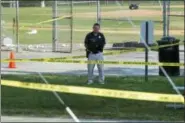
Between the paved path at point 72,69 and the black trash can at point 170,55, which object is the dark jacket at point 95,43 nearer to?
the black trash can at point 170,55

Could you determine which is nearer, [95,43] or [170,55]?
[95,43]

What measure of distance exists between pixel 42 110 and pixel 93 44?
11.0 feet

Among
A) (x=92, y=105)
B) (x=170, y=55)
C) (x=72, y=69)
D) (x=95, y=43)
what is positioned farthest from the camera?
(x=72, y=69)

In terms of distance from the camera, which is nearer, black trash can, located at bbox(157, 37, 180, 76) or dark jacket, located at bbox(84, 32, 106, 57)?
dark jacket, located at bbox(84, 32, 106, 57)

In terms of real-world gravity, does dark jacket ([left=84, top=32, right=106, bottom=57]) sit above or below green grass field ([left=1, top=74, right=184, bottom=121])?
above

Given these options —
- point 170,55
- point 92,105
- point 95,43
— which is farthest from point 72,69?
point 92,105

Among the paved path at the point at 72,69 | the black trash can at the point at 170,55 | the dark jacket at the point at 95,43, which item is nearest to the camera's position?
the dark jacket at the point at 95,43

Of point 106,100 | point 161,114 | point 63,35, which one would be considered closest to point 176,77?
point 106,100

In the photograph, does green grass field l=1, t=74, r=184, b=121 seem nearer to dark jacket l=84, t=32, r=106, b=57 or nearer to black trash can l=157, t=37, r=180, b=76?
dark jacket l=84, t=32, r=106, b=57

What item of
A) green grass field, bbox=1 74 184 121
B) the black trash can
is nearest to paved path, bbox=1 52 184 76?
the black trash can

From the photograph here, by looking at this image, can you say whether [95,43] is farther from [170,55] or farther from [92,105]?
[170,55]

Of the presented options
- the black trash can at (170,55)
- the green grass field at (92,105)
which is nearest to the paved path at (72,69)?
the black trash can at (170,55)

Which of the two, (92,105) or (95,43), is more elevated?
(95,43)

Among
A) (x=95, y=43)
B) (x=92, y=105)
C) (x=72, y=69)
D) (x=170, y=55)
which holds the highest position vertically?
(x=95, y=43)
